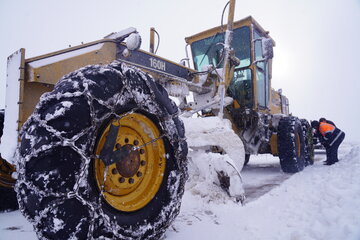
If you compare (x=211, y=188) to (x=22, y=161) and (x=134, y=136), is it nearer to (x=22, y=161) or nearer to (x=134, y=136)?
(x=134, y=136)

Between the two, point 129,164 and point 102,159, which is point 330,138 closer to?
point 129,164

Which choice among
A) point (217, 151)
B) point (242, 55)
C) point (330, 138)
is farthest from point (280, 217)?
point (330, 138)

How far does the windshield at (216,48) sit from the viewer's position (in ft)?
16.2

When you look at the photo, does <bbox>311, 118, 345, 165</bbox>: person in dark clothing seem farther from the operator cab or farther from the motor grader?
the motor grader

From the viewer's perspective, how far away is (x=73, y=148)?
130 cm

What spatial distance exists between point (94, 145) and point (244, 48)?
4.18m

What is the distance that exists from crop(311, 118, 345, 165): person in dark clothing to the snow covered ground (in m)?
3.16

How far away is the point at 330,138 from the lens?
6168mm

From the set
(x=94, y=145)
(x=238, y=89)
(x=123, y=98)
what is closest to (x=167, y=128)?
(x=123, y=98)

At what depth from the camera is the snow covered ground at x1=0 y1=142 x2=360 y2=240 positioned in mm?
1896

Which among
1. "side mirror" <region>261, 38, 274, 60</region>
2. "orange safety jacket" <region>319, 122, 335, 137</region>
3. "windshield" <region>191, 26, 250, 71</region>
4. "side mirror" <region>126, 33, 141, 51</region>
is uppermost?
"windshield" <region>191, 26, 250, 71</region>

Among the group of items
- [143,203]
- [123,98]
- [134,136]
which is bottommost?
[143,203]

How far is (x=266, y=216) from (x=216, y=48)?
3.52 m

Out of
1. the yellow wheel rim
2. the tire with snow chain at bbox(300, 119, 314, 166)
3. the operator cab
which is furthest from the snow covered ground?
the tire with snow chain at bbox(300, 119, 314, 166)
